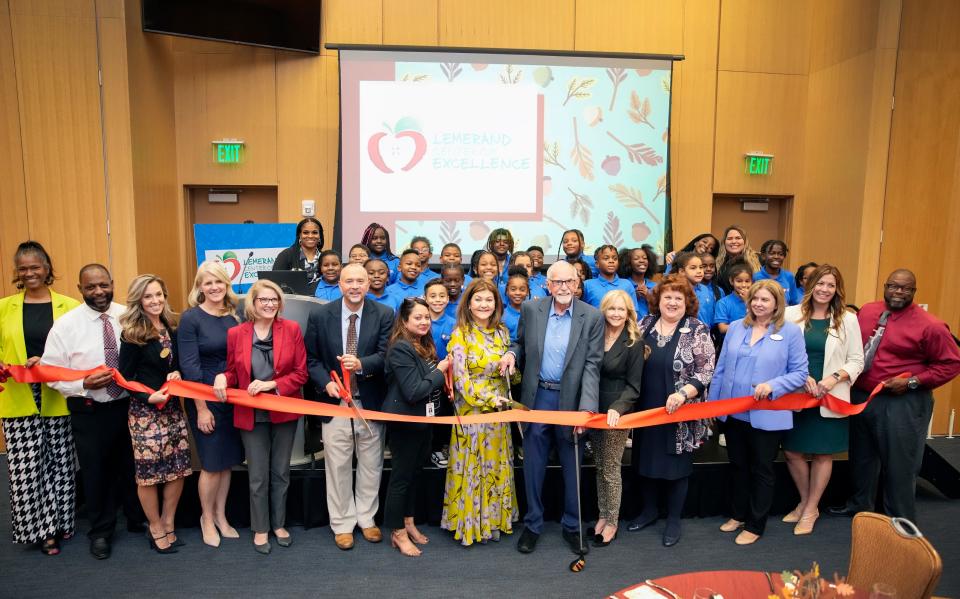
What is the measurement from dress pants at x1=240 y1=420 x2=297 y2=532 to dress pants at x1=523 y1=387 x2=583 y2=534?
4.88 feet

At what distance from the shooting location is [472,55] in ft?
23.7

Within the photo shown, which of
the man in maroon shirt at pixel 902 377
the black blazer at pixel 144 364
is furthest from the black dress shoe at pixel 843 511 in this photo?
the black blazer at pixel 144 364

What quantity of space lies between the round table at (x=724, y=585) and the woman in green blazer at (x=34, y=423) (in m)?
3.57

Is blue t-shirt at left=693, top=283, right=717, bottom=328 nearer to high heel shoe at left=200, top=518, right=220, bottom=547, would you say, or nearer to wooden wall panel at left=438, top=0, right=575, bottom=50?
high heel shoe at left=200, top=518, right=220, bottom=547

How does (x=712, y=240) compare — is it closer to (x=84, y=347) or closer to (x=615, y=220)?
(x=615, y=220)

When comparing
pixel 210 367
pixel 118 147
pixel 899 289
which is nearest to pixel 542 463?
pixel 210 367

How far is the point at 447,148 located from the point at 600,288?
3169 millimetres

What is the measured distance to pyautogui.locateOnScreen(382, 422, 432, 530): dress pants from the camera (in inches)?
146

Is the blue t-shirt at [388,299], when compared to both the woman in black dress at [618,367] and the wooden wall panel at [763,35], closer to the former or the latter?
the woman in black dress at [618,367]

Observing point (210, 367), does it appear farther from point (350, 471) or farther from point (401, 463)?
point (401, 463)

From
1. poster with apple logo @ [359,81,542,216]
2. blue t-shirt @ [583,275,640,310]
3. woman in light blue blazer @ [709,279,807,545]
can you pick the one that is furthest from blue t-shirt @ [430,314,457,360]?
poster with apple logo @ [359,81,542,216]

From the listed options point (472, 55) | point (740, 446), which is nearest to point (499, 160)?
point (472, 55)

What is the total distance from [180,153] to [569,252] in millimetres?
5046

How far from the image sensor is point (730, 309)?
15.8ft
